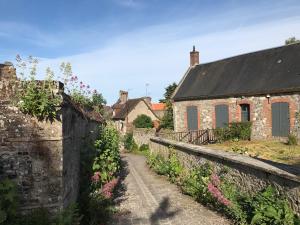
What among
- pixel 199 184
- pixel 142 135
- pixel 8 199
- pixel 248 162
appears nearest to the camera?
pixel 8 199

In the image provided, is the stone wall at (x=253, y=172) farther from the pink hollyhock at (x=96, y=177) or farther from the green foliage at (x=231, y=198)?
the pink hollyhock at (x=96, y=177)

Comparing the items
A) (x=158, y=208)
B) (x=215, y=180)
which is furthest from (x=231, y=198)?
(x=158, y=208)

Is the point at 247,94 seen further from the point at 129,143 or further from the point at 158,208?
the point at 158,208

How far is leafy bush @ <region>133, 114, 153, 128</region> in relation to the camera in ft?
123

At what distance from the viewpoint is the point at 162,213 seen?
8.09 meters

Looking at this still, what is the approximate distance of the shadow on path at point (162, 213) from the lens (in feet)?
24.9

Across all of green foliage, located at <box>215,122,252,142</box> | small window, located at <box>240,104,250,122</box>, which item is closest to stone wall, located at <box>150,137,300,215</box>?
green foliage, located at <box>215,122,252,142</box>

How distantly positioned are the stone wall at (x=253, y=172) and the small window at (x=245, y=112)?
11282 millimetres

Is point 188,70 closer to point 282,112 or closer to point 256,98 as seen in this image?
point 256,98

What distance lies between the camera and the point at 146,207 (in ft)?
28.3

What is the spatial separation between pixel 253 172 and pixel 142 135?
22.3m

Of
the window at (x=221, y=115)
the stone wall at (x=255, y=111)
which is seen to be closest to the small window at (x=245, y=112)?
the stone wall at (x=255, y=111)

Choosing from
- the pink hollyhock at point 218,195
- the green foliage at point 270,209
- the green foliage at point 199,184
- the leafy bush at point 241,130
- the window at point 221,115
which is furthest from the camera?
the window at point 221,115

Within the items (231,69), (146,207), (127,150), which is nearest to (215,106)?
(231,69)
